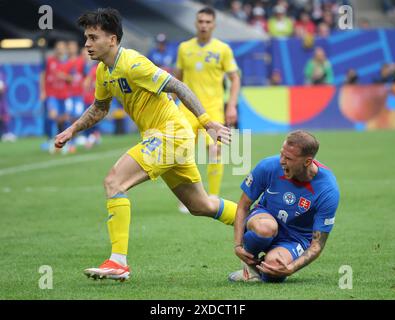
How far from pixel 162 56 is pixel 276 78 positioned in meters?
3.78

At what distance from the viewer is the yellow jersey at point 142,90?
8.09 meters

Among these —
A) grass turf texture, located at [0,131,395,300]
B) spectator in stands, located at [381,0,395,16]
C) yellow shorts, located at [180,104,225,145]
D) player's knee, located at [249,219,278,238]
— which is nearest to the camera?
grass turf texture, located at [0,131,395,300]

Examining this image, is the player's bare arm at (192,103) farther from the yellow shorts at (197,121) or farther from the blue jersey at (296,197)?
the yellow shorts at (197,121)

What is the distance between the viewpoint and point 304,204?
298 inches

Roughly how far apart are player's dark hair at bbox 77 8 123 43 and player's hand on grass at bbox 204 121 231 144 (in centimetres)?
115

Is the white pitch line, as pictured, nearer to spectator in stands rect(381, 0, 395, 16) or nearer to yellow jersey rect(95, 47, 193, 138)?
yellow jersey rect(95, 47, 193, 138)

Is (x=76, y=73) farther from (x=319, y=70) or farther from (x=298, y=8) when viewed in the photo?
(x=298, y=8)

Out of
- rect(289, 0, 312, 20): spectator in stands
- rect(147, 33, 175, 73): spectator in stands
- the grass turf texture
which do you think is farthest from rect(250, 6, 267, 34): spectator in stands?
the grass turf texture

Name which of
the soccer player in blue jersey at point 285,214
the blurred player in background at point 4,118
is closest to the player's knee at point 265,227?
the soccer player in blue jersey at point 285,214

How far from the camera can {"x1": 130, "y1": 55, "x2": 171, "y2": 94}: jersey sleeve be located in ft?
26.5

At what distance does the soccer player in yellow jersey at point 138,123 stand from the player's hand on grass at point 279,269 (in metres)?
1.10

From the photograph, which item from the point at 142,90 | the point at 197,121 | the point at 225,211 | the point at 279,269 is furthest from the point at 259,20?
the point at 279,269
